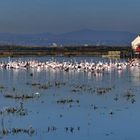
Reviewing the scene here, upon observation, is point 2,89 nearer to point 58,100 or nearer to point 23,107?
point 58,100

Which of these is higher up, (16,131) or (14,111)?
(14,111)

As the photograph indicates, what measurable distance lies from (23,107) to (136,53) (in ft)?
213

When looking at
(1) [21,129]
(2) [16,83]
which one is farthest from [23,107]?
(2) [16,83]

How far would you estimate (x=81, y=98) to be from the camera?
2516 centimetres

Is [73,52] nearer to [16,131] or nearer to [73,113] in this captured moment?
[73,113]

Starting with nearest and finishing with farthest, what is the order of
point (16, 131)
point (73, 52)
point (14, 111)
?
1. point (16, 131)
2. point (14, 111)
3. point (73, 52)

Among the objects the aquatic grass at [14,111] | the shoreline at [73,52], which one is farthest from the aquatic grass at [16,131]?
the shoreline at [73,52]

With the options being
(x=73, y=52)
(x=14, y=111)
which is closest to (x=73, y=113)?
(x=14, y=111)

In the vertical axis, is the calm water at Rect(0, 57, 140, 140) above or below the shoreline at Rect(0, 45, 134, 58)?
below

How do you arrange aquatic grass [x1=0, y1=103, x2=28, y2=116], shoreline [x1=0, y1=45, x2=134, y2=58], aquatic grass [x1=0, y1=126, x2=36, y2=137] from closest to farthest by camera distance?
aquatic grass [x1=0, y1=126, x2=36, y2=137] < aquatic grass [x1=0, y1=103, x2=28, y2=116] < shoreline [x1=0, y1=45, x2=134, y2=58]

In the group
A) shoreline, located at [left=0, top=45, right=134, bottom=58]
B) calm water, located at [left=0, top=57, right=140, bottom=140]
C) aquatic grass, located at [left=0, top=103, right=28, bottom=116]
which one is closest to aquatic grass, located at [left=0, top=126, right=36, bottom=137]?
calm water, located at [left=0, top=57, right=140, bottom=140]

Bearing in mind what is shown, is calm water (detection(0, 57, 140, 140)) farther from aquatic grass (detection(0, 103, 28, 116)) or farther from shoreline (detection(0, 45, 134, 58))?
shoreline (detection(0, 45, 134, 58))

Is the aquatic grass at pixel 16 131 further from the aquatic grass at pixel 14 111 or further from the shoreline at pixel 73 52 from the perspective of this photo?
the shoreline at pixel 73 52

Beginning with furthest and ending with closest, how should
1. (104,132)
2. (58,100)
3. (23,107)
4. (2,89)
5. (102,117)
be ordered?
(2,89) → (58,100) → (23,107) → (102,117) → (104,132)
